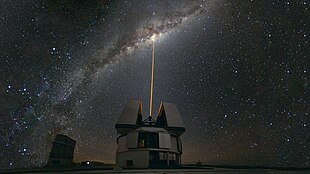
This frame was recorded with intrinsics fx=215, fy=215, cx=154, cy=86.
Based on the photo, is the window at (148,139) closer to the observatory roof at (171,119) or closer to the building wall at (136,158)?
the building wall at (136,158)

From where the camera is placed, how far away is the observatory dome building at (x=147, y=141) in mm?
23953

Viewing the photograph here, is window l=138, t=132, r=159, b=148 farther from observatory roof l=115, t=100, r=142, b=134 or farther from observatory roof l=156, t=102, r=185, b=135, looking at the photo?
observatory roof l=156, t=102, r=185, b=135

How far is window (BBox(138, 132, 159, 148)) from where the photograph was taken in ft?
80.3

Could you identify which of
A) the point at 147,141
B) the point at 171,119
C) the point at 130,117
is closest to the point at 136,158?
the point at 147,141

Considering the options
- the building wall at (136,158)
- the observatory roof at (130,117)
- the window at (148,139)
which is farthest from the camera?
the observatory roof at (130,117)

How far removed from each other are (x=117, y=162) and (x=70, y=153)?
21.7 m

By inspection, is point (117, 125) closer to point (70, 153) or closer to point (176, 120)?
point (176, 120)

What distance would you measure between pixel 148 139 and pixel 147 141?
9.9 inches

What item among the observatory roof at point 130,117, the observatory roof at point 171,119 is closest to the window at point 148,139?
the observatory roof at point 130,117

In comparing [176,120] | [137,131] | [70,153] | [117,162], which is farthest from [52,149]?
[176,120]

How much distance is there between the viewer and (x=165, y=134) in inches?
991

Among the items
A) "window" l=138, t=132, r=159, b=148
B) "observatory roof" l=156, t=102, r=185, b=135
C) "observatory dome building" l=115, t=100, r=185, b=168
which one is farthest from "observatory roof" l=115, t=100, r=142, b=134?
"observatory roof" l=156, t=102, r=185, b=135

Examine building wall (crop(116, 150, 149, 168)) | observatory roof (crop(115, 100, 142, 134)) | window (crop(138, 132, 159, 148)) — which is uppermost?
observatory roof (crop(115, 100, 142, 134))

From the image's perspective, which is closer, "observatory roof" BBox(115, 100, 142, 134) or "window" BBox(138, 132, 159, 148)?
"window" BBox(138, 132, 159, 148)
